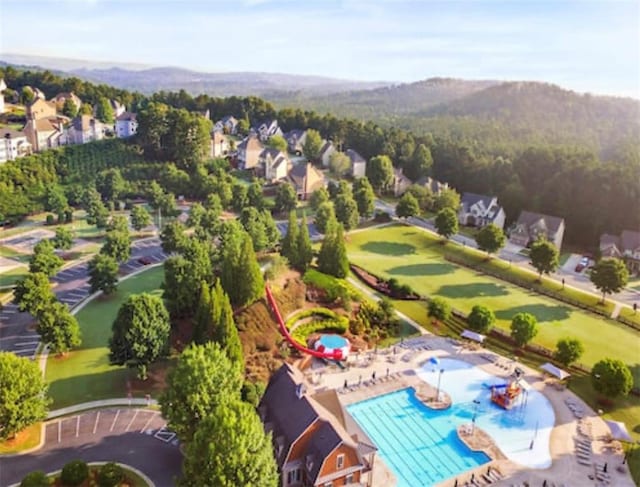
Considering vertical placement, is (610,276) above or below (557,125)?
below

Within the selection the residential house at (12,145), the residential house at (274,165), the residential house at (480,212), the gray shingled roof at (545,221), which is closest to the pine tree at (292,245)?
the residential house at (480,212)

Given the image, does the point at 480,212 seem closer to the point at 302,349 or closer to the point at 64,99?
the point at 302,349

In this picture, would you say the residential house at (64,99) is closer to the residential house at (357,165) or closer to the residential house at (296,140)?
the residential house at (296,140)

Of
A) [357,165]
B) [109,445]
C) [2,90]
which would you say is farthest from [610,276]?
[2,90]

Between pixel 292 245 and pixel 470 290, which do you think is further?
pixel 470 290

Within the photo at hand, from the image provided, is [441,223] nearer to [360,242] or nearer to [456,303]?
[360,242]

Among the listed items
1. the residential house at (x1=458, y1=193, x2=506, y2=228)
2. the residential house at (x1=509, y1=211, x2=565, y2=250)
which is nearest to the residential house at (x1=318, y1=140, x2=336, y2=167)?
the residential house at (x1=458, y1=193, x2=506, y2=228)

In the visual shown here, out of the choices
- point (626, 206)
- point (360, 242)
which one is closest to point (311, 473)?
point (360, 242)
